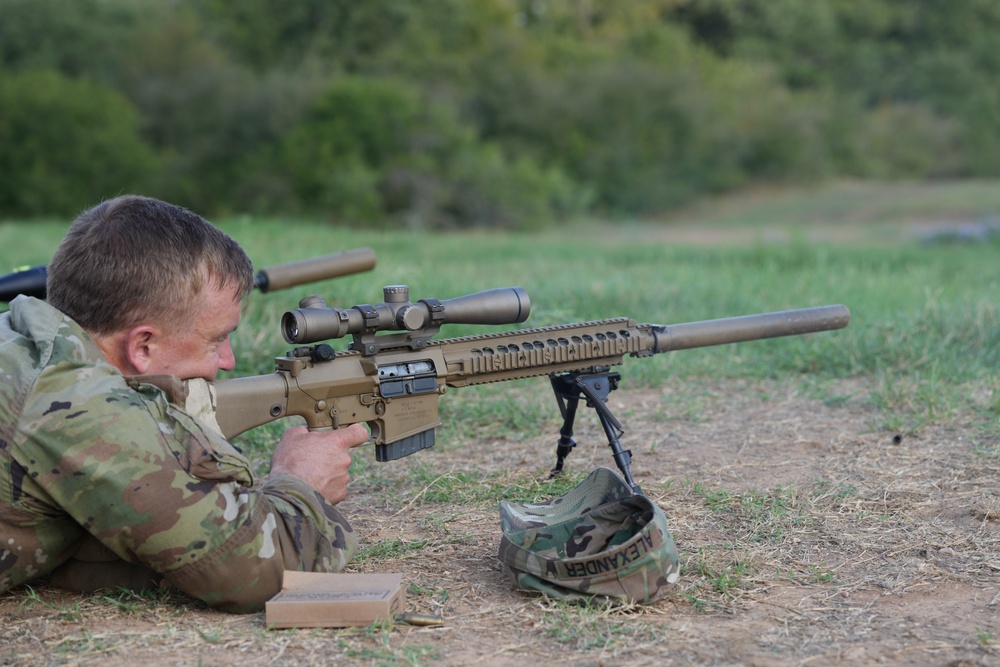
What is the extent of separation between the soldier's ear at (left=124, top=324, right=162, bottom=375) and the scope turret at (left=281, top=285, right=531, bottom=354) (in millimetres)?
479

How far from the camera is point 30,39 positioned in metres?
31.2

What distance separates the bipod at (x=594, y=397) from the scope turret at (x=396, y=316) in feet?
1.29

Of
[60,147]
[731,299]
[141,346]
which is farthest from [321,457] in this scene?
[60,147]

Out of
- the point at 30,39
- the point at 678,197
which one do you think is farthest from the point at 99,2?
the point at 678,197

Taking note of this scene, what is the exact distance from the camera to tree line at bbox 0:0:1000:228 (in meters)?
26.6

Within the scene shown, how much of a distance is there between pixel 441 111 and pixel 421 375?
2402 centimetres

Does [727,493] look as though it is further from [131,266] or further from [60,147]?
[60,147]

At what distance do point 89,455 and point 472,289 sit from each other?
572 cm

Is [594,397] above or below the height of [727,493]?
above

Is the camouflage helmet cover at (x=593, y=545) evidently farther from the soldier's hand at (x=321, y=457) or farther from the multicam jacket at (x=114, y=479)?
the multicam jacket at (x=114, y=479)

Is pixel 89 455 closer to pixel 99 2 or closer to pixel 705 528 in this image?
pixel 705 528

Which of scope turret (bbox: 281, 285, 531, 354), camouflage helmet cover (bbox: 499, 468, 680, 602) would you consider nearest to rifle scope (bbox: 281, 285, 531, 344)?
scope turret (bbox: 281, 285, 531, 354)

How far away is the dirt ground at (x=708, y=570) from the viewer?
3.06m

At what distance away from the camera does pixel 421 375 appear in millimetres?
3980
